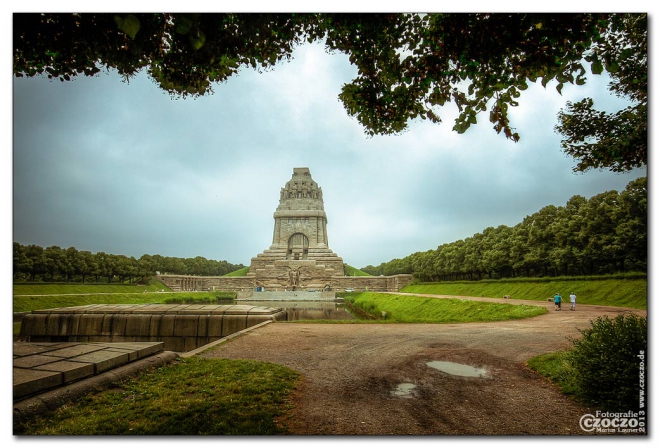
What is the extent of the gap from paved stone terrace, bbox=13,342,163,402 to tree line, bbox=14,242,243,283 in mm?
1221

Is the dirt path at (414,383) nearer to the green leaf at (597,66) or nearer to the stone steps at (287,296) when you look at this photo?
the green leaf at (597,66)

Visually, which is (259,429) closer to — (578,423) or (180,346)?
(578,423)

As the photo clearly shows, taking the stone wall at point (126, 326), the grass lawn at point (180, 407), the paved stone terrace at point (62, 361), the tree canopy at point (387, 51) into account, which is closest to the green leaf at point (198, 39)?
the tree canopy at point (387, 51)

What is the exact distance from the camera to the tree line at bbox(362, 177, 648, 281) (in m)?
16.4

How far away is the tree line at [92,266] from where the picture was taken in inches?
240

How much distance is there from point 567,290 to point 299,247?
4748cm

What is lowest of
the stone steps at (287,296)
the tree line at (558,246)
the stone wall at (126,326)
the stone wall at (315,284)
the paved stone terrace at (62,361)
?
the stone steps at (287,296)

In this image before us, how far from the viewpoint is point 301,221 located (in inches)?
2653

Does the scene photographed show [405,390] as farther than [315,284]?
No

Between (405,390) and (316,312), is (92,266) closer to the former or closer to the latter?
(316,312)

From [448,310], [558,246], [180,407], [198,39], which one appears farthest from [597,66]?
[558,246]

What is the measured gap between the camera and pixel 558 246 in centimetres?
2898

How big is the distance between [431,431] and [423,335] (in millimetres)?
6588

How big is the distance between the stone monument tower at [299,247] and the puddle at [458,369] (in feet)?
144
